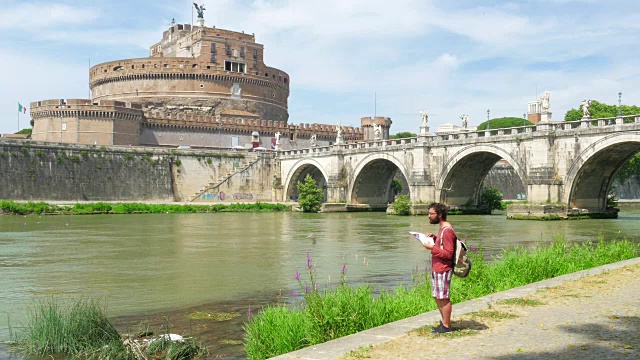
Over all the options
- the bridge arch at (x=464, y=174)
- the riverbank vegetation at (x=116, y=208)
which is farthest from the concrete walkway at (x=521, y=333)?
the riverbank vegetation at (x=116, y=208)

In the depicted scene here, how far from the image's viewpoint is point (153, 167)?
187 feet

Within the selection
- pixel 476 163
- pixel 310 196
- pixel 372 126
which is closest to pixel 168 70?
pixel 372 126

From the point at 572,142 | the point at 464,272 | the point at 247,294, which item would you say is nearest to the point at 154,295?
the point at 247,294

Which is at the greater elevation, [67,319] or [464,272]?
[464,272]

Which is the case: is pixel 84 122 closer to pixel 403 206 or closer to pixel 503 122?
pixel 403 206

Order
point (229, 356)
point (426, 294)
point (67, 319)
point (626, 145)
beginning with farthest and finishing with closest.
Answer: point (626, 145), point (426, 294), point (67, 319), point (229, 356)

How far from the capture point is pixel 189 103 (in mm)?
76000

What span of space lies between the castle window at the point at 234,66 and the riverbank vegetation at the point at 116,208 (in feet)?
94.5

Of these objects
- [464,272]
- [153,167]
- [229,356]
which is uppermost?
[153,167]

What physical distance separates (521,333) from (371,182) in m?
47.2

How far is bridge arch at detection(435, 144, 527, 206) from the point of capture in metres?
43.1

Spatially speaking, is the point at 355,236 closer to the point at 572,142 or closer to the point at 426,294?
the point at 572,142

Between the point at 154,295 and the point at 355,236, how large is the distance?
51.7 feet

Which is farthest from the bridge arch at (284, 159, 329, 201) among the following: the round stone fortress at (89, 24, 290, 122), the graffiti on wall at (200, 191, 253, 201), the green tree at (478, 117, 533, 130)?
the green tree at (478, 117, 533, 130)
